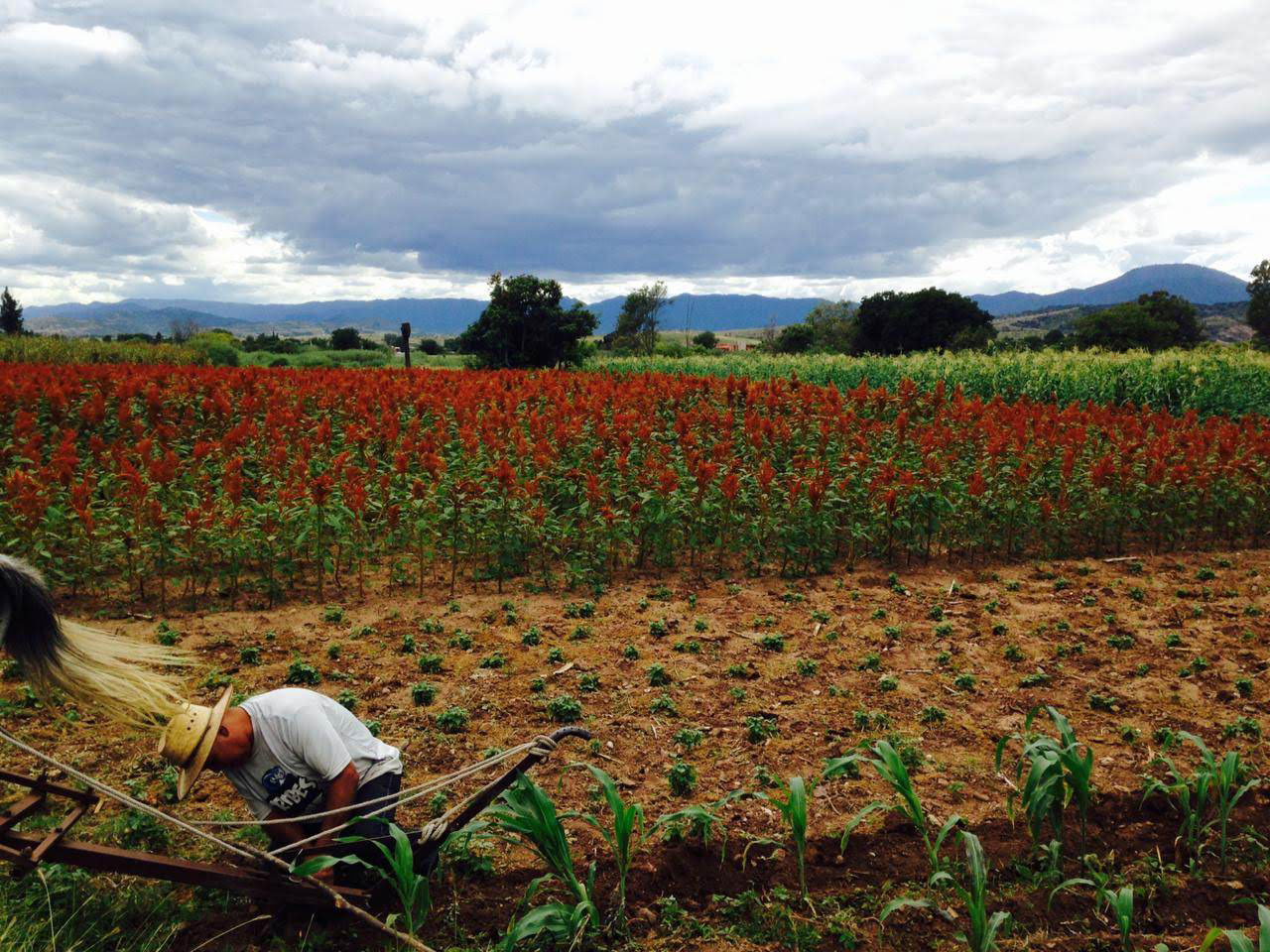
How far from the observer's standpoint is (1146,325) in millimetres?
58531

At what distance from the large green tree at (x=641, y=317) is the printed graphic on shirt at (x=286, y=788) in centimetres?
6214

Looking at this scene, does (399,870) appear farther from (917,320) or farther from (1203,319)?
(1203,319)

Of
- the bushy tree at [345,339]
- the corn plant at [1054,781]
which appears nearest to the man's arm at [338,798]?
the corn plant at [1054,781]

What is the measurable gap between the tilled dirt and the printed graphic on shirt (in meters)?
0.49

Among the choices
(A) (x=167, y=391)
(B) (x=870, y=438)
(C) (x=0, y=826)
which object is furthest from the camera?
(A) (x=167, y=391)

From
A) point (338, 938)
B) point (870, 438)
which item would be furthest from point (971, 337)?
point (338, 938)

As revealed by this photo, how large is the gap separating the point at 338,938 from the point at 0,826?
3.94 feet

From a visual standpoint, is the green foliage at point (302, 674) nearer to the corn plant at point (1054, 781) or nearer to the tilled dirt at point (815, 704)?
the tilled dirt at point (815, 704)

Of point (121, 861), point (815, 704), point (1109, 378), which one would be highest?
point (1109, 378)

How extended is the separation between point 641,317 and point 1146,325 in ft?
120

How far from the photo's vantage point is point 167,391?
1187 cm

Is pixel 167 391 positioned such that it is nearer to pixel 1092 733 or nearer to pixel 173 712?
pixel 173 712

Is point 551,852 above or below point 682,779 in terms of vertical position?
above

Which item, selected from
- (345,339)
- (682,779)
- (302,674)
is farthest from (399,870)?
(345,339)
